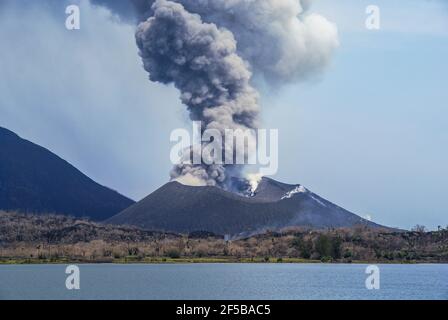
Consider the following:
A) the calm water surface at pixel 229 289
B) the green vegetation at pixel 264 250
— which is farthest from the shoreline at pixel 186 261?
the calm water surface at pixel 229 289

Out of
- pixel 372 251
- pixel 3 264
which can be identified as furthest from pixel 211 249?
pixel 3 264

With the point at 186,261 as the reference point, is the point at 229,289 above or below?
below

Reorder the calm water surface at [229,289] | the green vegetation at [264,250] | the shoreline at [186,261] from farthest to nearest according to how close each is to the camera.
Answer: the green vegetation at [264,250], the shoreline at [186,261], the calm water surface at [229,289]

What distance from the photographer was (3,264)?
15775 centimetres

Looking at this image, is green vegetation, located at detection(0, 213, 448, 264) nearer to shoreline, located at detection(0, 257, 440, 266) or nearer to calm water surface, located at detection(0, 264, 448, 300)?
shoreline, located at detection(0, 257, 440, 266)

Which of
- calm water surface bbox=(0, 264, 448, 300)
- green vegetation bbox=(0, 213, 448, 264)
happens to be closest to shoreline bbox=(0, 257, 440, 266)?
green vegetation bbox=(0, 213, 448, 264)

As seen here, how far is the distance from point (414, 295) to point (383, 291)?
16.2ft

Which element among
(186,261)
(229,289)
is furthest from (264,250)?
(229,289)

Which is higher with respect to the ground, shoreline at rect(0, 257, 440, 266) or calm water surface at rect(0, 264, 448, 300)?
shoreline at rect(0, 257, 440, 266)

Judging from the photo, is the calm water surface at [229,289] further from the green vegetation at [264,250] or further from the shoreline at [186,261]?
the green vegetation at [264,250]

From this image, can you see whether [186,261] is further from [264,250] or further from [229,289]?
[229,289]

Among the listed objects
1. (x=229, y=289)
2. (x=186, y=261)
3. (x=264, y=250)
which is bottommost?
(x=229, y=289)
